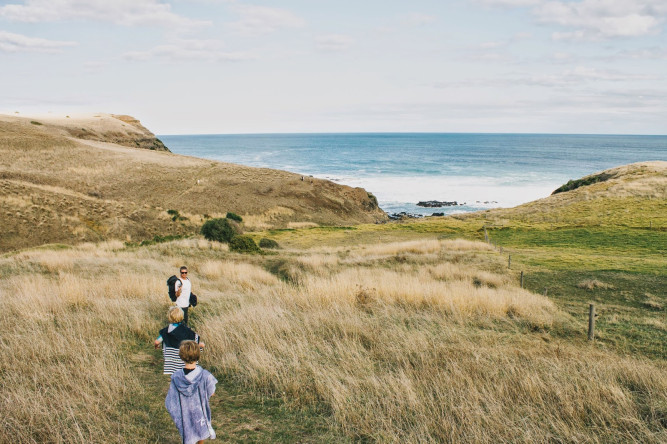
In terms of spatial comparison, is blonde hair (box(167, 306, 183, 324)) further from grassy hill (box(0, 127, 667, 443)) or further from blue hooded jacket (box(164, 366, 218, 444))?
blue hooded jacket (box(164, 366, 218, 444))

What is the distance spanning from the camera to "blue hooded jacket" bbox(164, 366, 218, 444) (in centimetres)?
426

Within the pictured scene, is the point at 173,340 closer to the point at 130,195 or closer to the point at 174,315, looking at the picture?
the point at 174,315

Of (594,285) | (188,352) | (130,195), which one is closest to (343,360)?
(188,352)

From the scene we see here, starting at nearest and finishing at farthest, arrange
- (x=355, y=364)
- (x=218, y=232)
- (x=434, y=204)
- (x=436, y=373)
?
(x=436, y=373)
(x=355, y=364)
(x=218, y=232)
(x=434, y=204)

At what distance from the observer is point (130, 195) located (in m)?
46.0

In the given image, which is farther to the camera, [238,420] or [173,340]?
[173,340]

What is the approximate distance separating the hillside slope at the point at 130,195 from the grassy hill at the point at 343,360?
60.9ft

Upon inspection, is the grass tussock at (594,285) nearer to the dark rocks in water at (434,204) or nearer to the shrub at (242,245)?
the shrub at (242,245)

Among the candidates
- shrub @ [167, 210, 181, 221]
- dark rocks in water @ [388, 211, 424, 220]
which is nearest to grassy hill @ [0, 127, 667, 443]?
shrub @ [167, 210, 181, 221]

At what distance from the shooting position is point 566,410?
5.44 metres

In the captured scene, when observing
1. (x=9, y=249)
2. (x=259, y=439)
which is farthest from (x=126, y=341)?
(x=9, y=249)

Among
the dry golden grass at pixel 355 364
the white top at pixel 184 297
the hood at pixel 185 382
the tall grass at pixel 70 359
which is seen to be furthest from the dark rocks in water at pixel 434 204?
the hood at pixel 185 382

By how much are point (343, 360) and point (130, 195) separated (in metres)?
45.2

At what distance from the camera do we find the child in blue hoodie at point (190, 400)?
14.0ft
